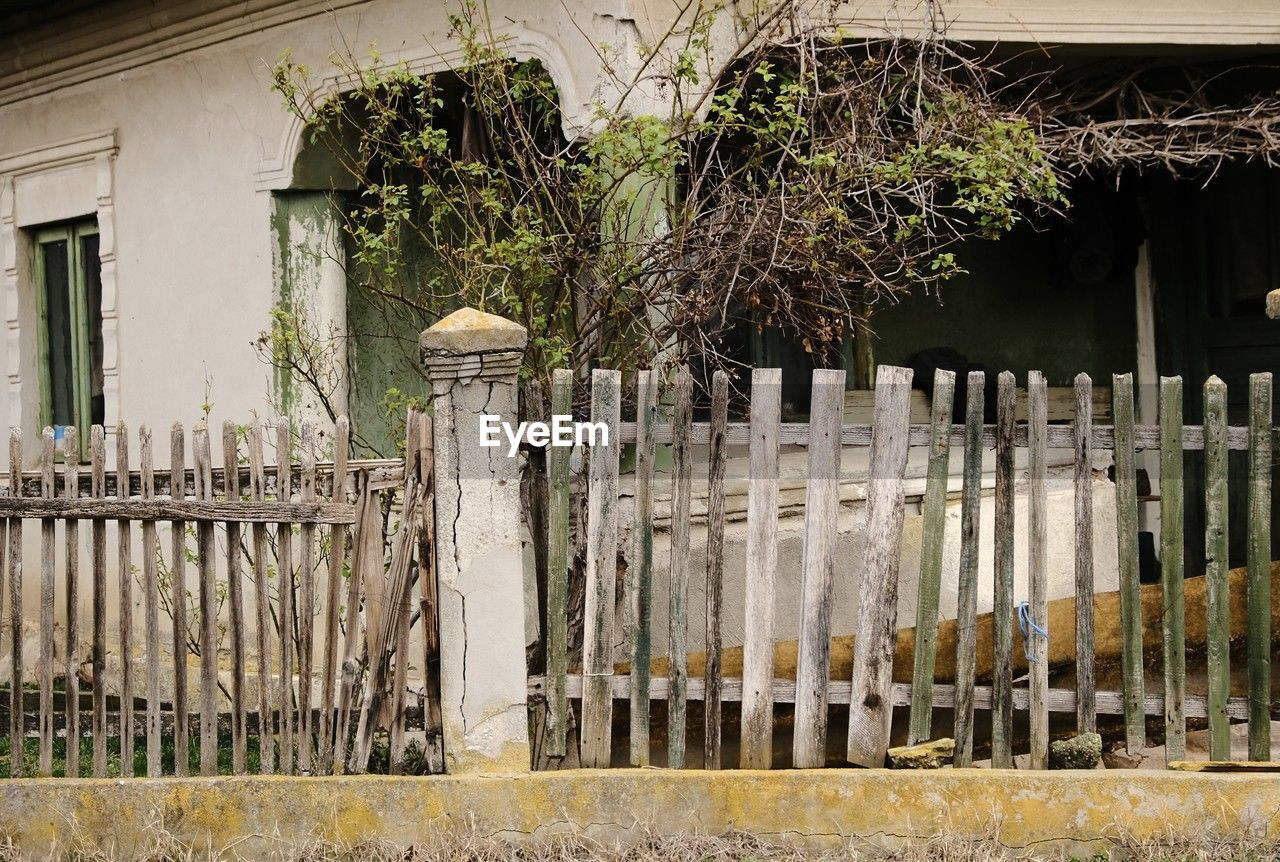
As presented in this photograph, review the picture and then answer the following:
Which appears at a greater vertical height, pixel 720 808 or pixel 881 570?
pixel 881 570

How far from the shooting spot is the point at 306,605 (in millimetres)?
4391

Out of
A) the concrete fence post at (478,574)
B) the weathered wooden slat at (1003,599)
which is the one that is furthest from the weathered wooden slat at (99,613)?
the weathered wooden slat at (1003,599)

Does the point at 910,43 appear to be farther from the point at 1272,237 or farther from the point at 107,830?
the point at 107,830

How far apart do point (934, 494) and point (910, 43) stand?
2.29 meters

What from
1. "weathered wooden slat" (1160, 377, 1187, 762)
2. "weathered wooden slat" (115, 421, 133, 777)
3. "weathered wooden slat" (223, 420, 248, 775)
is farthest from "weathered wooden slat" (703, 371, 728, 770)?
"weathered wooden slat" (115, 421, 133, 777)

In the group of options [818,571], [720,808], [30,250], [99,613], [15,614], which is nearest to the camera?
[720,808]

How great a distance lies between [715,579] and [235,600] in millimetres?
1514

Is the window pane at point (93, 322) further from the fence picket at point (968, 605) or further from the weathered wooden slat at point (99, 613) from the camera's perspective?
the fence picket at point (968, 605)

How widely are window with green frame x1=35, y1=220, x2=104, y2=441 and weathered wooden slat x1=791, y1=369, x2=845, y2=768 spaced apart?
5.06 m

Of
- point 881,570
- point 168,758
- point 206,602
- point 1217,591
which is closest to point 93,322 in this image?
point 168,758

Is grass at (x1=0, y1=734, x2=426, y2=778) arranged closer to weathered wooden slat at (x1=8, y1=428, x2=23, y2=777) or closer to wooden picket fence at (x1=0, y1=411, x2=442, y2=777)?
weathered wooden slat at (x1=8, y1=428, x2=23, y2=777)

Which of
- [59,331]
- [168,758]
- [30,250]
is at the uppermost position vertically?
[30,250]

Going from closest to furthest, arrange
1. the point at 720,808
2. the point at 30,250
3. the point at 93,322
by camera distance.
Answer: the point at 720,808 < the point at 93,322 < the point at 30,250

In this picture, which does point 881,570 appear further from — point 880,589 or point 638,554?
point 638,554
